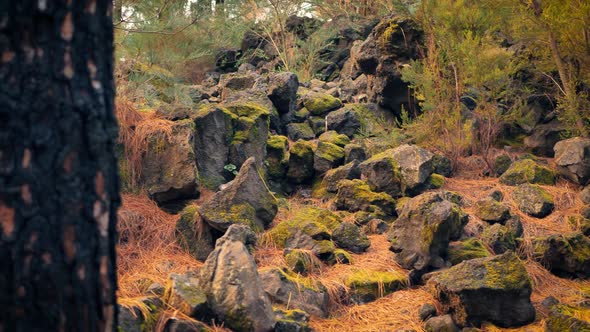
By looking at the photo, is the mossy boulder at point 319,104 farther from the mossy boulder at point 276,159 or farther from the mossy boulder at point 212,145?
the mossy boulder at point 212,145

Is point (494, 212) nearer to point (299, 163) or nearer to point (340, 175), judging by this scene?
point (340, 175)

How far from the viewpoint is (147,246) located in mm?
5020

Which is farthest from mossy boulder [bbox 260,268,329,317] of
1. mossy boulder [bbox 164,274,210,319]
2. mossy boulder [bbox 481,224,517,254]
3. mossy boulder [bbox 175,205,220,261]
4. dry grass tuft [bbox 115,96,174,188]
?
dry grass tuft [bbox 115,96,174,188]

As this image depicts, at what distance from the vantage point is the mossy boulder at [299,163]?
7090 mm

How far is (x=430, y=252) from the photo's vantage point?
16.0 feet

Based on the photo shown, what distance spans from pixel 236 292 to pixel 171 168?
2372 mm

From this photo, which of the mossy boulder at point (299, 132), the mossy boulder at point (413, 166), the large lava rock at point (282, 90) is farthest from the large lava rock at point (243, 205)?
the large lava rock at point (282, 90)

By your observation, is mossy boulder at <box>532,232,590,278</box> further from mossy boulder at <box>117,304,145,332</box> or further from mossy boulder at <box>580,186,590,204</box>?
mossy boulder at <box>117,304,145,332</box>

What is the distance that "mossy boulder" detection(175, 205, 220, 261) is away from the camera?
4992 millimetres

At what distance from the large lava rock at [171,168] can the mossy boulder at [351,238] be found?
1469mm

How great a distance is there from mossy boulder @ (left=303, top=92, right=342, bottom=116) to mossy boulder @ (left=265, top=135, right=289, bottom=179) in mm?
1999

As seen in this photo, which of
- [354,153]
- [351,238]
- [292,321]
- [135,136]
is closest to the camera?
[292,321]

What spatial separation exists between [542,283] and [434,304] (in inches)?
49.5

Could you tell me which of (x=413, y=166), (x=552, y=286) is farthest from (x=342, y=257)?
(x=413, y=166)
